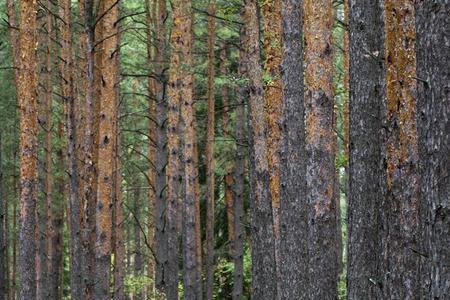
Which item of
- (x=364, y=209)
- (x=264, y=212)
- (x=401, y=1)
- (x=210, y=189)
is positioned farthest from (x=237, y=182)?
(x=401, y=1)

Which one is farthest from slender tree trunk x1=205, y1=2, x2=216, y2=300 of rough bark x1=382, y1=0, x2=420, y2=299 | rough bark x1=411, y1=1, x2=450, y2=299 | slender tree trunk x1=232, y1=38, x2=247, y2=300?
rough bark x1=411, y1=1, x2=450, y2=299

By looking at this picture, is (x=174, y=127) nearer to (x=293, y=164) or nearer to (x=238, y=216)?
(x=238, y=216)

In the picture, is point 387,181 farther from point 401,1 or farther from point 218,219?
point 218,219

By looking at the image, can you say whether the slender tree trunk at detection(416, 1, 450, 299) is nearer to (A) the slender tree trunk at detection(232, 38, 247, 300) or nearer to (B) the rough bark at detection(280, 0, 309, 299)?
(B) the rough bark at detection(280, 0, 309, 299)

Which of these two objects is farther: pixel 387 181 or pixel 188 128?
pixel 188 128

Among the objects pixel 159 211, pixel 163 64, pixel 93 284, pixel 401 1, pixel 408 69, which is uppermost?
pixel 163 64

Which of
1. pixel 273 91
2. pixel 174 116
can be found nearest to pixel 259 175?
pixel 273 91

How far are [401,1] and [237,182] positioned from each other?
12566 millimetres

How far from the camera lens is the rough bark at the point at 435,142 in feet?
15.2

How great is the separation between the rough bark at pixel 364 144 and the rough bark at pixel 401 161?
33.8 inches

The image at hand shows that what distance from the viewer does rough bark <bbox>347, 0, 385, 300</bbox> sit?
8414 mm

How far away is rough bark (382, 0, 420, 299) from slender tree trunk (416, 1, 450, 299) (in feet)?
8.08

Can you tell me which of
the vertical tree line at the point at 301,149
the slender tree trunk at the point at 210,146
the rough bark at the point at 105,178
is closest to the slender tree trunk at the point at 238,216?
the vertical tree line at the point at 301,149

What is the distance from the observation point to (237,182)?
771 inches
